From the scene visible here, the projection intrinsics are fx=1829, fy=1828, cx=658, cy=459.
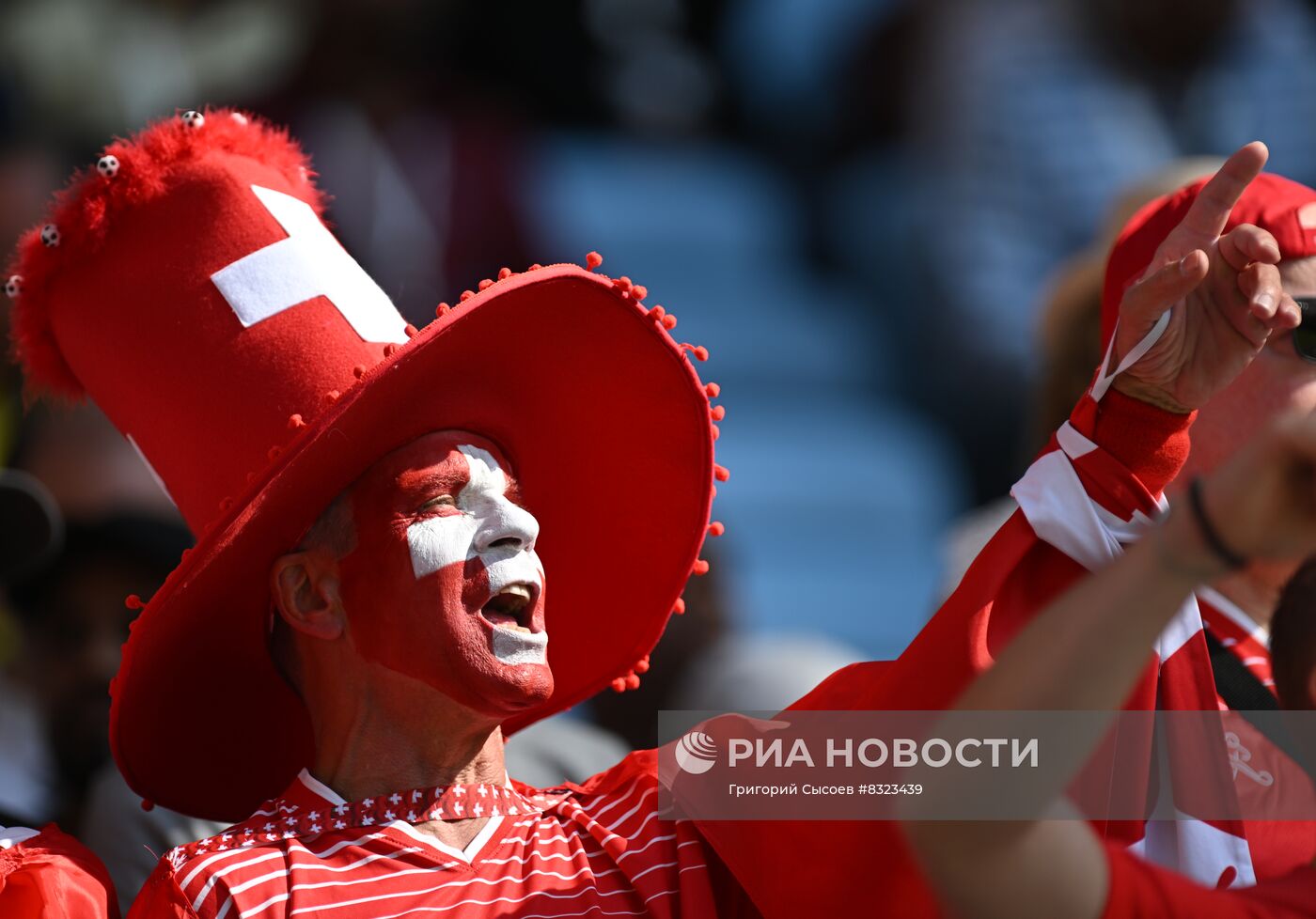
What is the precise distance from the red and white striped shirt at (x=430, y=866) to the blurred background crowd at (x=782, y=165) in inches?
72.5

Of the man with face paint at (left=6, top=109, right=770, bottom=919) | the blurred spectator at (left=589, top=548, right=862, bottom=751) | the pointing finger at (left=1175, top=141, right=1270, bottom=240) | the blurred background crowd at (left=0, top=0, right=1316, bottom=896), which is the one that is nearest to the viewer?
the pointing finger at (left=1175, top=141, right=1270, bottom=240)

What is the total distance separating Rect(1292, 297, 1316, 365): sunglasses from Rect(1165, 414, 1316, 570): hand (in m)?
0.79

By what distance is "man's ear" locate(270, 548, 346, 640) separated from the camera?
8.15 ft

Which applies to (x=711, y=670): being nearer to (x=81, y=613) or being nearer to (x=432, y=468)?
(x=81, y=613)

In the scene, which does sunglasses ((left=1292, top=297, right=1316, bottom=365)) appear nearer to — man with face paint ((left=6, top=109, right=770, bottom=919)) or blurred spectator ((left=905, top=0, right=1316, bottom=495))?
man with face paint ((left=6, top=109, right=770, bottom=919))

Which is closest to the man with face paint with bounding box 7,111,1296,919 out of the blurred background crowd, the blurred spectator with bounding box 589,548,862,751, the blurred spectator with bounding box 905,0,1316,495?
the blurred spectator with bounding box 589,548,862,751

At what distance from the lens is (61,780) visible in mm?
3350

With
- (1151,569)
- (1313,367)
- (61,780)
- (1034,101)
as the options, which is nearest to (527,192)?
(1034,101)

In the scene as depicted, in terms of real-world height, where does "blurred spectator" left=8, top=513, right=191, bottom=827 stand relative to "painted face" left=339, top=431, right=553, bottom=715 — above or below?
below

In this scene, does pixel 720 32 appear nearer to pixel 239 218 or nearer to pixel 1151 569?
pixel 239 218

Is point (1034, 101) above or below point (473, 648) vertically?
below

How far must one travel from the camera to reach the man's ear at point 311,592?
8.15ft

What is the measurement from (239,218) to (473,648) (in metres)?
0.71

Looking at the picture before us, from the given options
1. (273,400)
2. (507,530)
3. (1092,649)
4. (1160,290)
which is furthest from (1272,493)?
(273,400)
